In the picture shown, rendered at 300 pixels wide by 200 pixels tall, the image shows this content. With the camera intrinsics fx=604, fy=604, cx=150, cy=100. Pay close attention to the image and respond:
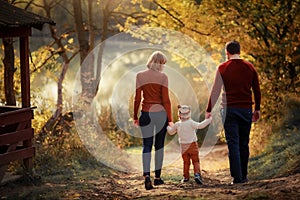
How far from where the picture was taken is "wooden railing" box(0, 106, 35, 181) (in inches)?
368

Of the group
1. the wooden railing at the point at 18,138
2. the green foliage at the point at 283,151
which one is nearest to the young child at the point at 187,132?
the green foliage at the point at 283,151

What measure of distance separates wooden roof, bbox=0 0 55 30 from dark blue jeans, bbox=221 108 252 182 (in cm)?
339

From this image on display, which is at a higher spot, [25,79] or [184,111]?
[25,79]

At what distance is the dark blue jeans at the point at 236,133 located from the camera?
7926mm

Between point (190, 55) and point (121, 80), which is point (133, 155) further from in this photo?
point (121, 80)

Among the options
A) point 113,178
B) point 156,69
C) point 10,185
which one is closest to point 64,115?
point 113,178

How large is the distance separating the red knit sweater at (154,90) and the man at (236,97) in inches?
26.2

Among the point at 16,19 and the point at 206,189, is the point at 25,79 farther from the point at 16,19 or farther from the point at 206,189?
the point at 206,189

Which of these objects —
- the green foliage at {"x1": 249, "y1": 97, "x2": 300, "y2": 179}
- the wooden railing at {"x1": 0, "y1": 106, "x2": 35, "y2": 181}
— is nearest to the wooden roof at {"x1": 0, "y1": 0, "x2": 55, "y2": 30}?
the wooden railing at {"x1": 0, "y1": 106, "x2": 35, "y2": 181}

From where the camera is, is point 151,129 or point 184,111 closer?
point 151,129

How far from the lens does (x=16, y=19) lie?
30.4ft

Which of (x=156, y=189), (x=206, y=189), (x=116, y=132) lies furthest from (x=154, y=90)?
(x=116, y=132)

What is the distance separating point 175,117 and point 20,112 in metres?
9.32

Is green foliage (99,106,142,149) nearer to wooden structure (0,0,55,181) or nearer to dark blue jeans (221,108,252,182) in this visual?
wooden structure (0,0,55,181)
